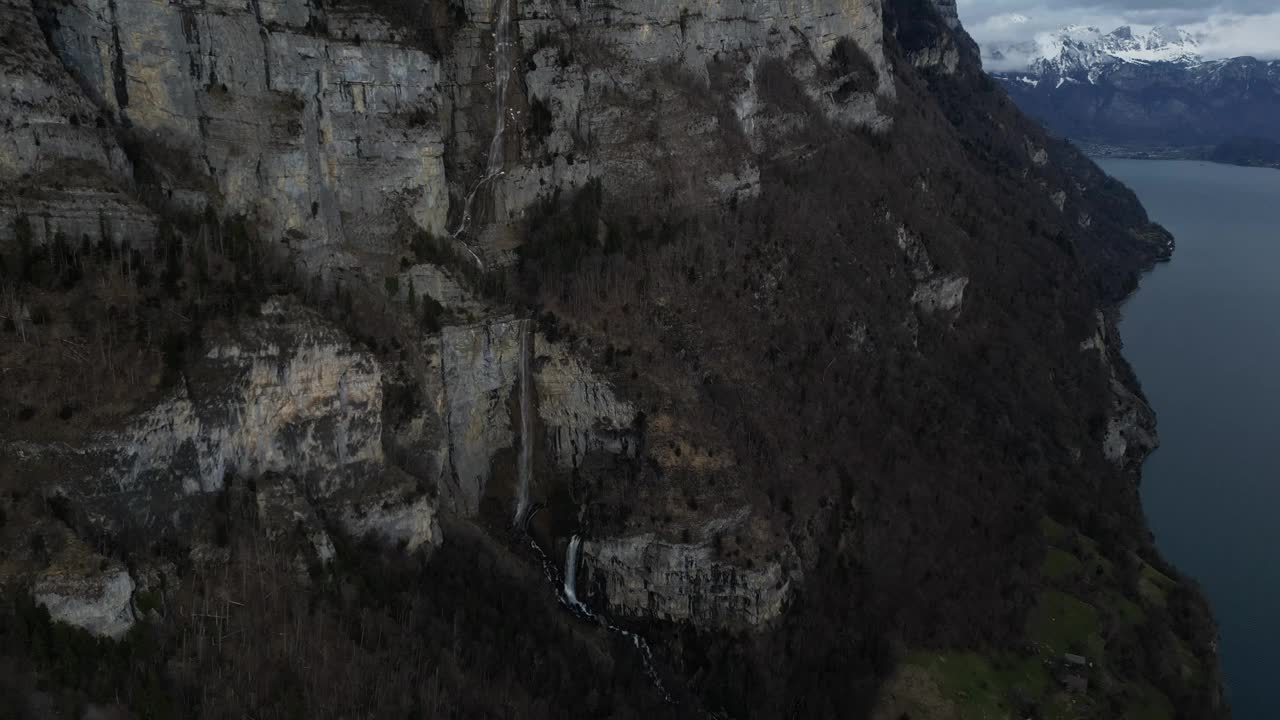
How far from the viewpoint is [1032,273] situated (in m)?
81.1

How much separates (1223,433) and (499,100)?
2454 inches

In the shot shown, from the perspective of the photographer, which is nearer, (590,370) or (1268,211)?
A: (590,370)

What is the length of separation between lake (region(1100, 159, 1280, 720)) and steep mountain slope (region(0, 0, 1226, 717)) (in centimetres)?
466

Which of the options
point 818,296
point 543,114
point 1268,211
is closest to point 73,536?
point 543,114

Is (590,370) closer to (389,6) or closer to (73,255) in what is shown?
(389,6)

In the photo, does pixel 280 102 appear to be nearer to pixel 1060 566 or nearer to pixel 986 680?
pixel 986 680

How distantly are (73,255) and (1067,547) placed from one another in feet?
167

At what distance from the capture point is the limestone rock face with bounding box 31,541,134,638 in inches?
1148

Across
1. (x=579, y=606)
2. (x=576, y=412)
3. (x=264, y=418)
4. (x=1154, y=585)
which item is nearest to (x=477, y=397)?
(x=576, y=412)

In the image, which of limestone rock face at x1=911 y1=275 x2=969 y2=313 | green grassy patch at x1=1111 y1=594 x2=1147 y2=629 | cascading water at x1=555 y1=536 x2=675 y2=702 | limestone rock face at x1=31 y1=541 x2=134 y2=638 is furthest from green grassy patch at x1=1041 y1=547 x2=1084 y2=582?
limestone rock face at x1=31 y1=541 x2=134 y2=638

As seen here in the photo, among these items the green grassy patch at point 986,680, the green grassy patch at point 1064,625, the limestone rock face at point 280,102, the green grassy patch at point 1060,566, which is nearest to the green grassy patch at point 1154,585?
the green grassy patch at point 1060,566

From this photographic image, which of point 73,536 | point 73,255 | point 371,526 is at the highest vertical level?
point 73,255

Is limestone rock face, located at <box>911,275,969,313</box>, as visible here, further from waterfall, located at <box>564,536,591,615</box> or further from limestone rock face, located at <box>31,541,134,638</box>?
limestone rock face, located at <box>31,541,134,638</box>

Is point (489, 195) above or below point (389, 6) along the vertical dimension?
below
